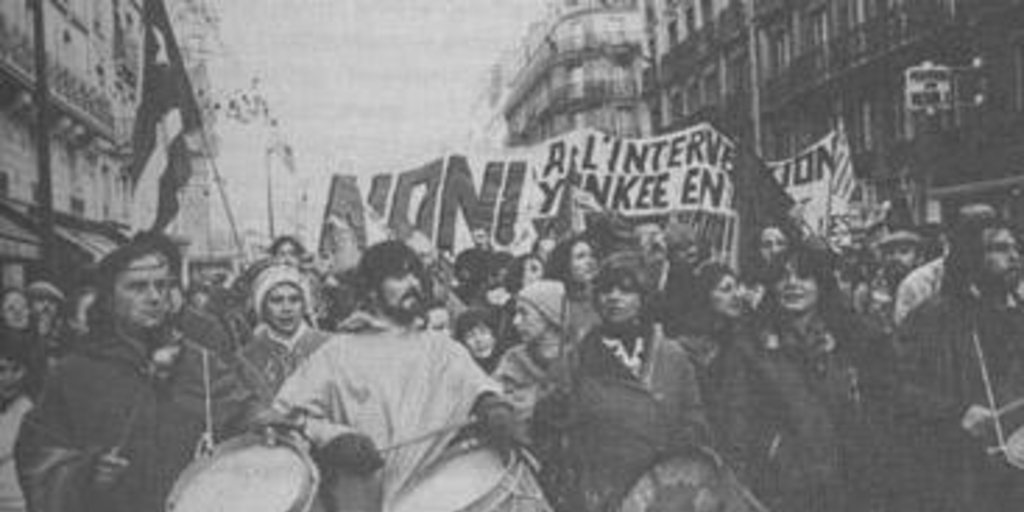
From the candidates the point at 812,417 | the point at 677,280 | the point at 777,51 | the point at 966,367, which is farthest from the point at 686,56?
the point at 966,367

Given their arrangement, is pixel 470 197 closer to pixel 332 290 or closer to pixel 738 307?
pixel 332 290

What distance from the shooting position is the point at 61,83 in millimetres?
3855

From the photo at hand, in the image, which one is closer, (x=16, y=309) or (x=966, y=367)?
(x=16, y=309)

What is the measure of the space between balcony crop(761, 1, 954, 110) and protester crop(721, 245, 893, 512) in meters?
0.50

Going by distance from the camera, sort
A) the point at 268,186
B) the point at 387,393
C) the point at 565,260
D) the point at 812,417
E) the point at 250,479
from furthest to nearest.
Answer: the point at 812,417 → the point at 565,260 → the point at 268,186 → the point at 387,393 → the point at 250,479

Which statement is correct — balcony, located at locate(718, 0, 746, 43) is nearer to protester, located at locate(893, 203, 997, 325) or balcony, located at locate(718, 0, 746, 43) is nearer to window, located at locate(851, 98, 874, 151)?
window, located at locate(851, 98, 874, 151)

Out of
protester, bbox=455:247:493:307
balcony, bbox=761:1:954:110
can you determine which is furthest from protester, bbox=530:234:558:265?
balcony, bbox=761:1:954:110

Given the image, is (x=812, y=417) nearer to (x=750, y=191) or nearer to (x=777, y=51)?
(x=750, y=191)

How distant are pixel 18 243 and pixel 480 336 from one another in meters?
1.28

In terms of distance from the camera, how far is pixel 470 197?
4051 mm

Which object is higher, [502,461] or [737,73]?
[737,73]

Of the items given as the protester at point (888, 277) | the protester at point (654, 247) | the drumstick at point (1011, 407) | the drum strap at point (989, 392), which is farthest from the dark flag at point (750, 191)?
the drumstick at point (1011, 407)

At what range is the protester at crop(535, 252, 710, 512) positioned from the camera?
393 centimetres

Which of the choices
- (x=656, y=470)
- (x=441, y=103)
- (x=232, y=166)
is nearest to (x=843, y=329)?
(x=656, y=470)
